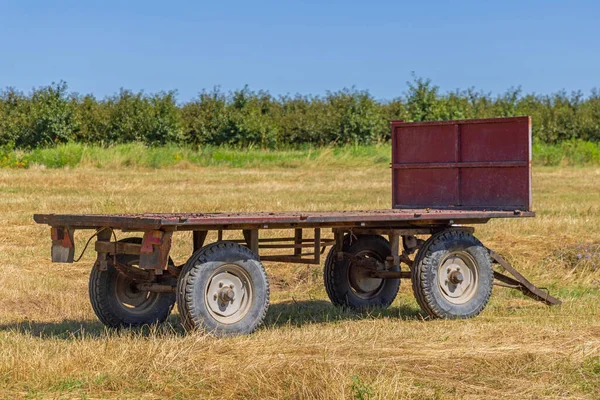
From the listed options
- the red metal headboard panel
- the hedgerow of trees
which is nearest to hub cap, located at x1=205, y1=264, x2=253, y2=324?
the red metal headboard panel

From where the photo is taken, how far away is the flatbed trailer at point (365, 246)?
8773mm

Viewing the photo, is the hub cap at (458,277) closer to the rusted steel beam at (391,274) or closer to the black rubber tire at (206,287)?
the rusted steel beam at (391,274)

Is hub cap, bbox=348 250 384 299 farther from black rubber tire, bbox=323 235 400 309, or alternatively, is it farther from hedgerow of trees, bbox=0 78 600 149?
hedgerow of trees, bbox=0 78 600 149

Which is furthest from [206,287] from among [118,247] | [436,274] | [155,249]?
[436,274]

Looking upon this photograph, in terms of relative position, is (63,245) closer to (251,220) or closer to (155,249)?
(155,249)

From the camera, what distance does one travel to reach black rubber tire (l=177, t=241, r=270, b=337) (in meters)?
8.66

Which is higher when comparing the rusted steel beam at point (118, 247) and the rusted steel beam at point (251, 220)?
the rusted steel beam at point (251, 220)

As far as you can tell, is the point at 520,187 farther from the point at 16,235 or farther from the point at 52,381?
the point at 16,235

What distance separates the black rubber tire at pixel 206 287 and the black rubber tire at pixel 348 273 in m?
2.45

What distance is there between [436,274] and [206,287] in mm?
2775

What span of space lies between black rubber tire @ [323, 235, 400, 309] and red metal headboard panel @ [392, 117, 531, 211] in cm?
110

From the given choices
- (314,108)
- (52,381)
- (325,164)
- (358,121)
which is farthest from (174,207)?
(314,108)

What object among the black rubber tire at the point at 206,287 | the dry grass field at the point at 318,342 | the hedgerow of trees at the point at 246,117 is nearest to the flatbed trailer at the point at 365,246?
the black rubber tire at the point at 206,287

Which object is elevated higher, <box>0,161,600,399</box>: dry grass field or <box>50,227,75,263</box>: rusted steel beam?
<box>50,227,75,263</box>: rusted steel beam
